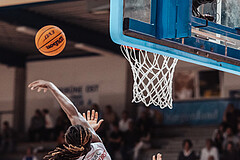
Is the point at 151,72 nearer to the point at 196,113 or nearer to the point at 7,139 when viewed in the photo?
the point at 196,113

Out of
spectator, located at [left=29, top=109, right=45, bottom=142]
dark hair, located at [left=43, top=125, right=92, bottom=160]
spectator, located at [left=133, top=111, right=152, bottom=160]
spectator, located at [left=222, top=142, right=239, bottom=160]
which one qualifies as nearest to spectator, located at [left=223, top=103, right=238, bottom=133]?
spectator, located at [left=222, top=142, right=239, bottom=160]

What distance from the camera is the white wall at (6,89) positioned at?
1978 centimetres

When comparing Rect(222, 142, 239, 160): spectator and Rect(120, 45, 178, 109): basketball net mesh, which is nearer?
Rect(120, 45, 178, 109): basketball net mesh

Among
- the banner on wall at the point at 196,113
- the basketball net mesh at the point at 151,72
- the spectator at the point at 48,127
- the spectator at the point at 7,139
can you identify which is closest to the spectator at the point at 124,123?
the banner on wall at the point at 196,113

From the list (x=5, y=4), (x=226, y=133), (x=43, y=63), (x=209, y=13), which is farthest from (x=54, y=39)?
(x=43, y=63)

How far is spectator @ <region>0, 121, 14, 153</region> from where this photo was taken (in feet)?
59.3

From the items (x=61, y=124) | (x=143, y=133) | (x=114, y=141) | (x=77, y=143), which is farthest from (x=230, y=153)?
(x=77, y=143)

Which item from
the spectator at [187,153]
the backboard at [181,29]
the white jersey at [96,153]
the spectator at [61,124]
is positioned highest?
the backboard at [181,29]

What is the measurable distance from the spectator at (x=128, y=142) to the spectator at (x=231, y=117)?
8.34 ft

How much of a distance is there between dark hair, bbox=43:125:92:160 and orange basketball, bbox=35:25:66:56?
425 cm

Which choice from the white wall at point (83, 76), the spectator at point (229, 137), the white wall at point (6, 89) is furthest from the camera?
the white wall at point (6, 89)

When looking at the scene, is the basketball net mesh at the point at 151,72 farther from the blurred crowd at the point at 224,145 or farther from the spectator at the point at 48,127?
the spectator at the point at 48,127

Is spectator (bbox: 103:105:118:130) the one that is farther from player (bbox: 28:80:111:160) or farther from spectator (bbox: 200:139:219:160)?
player (bbox: 28:80:111:160)

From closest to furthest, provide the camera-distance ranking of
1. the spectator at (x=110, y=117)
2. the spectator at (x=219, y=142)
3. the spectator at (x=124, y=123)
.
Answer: the spectator at (x=219, y=142), the spectator at (x=124, y=123), the spectator at (x=110, y=117)
